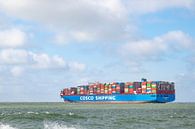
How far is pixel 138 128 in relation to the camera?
162 ft

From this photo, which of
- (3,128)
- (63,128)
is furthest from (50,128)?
(3,128)

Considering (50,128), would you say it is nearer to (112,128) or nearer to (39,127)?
(39,127)

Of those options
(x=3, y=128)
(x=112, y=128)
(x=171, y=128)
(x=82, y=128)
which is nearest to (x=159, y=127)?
(x=171, y=128)

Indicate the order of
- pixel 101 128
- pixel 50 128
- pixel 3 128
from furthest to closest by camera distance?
pixel 101 128, pixel 50 128, pixel 3 128

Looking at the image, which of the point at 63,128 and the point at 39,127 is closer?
the point at 63,128

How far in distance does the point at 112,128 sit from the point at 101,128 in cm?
155

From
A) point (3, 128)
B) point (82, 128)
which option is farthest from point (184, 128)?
point (3, 128)

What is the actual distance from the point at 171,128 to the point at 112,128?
6900 mm

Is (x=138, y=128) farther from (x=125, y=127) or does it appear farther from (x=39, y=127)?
(x=39, y=127)

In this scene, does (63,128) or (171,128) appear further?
(171,128)

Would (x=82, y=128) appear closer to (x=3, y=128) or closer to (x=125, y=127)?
(x=125, y=127)

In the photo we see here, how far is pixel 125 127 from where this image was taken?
50.9 meters

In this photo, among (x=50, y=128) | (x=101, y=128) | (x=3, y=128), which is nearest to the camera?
(x=3, y=128)

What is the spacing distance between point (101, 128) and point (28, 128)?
8.41 m
